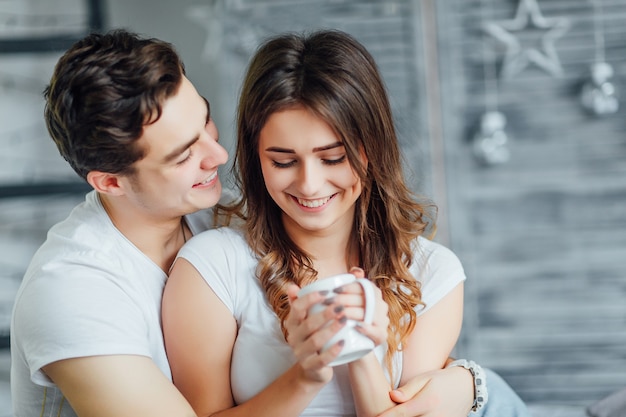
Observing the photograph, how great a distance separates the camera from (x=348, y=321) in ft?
3.79

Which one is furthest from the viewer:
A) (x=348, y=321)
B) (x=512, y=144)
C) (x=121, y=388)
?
(x=512, y=144)

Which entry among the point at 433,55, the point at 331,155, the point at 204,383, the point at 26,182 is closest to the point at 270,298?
the point at 204,383

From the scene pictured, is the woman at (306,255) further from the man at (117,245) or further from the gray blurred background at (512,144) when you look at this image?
the gray blurred background at (512,144)

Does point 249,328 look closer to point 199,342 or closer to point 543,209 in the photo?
point 199,342

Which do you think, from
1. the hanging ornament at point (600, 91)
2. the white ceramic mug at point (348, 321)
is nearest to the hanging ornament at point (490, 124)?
the hanging ornament at point (600, 91)

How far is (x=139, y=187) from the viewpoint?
1.52 meters

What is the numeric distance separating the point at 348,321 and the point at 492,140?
1.89 metres

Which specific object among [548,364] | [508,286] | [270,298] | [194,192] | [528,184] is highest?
[194,192]

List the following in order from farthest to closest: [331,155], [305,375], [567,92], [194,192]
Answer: [567,92] → [194,192] → [331,155] → [305,375]

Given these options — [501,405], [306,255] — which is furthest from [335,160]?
[501,405]

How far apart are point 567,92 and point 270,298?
181 centimetres

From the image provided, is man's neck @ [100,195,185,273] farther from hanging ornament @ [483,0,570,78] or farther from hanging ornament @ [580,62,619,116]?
hanging ornament @ [580,62,619,116]

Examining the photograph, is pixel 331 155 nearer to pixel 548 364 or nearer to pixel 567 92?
pixel 567 92

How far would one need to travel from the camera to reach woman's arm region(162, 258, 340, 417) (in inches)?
56.7
